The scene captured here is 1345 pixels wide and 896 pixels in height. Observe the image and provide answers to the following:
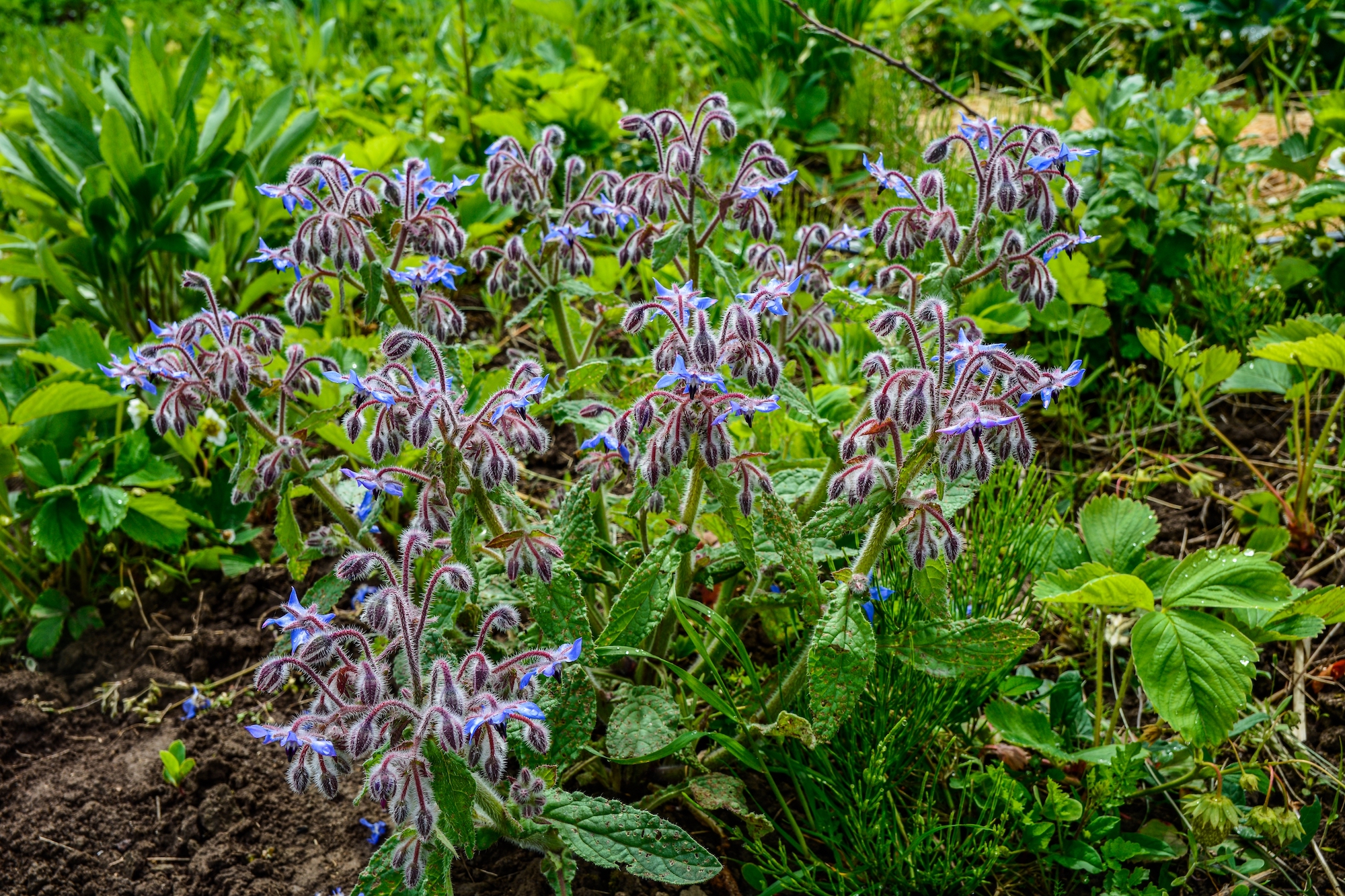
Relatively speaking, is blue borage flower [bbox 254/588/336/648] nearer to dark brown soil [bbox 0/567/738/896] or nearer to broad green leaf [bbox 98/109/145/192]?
dark brown soil [bbox 0/567/738/896]

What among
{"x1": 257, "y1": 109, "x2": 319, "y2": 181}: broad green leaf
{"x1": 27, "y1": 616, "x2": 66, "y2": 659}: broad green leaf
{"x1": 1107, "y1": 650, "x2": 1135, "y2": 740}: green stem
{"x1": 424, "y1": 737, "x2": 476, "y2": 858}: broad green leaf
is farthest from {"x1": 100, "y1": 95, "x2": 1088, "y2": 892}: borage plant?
{"x1": 257, "y1": 109, "x2": 319, "y2": 181}: broad green leaf

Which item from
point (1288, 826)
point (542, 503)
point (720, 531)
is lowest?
point (1288, 826)

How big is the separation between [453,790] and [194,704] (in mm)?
1262

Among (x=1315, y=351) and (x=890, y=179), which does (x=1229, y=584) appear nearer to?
(x=1315, y=351)

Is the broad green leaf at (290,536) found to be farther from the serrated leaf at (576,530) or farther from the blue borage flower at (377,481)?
the serrated leaf at (576,530)

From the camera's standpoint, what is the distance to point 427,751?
5.01ft

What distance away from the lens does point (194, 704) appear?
2486mm

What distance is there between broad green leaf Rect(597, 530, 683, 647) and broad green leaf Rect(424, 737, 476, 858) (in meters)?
0.33

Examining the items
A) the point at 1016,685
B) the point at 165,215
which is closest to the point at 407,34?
the point at 165,215

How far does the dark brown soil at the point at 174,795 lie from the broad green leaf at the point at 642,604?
0.54m

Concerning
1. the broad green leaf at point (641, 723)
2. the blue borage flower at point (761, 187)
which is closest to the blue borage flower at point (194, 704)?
the broad green leaf at point (641, 723)

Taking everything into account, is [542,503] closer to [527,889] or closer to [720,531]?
[720,531]

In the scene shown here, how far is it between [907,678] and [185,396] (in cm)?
140

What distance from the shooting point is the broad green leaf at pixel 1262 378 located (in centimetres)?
268
